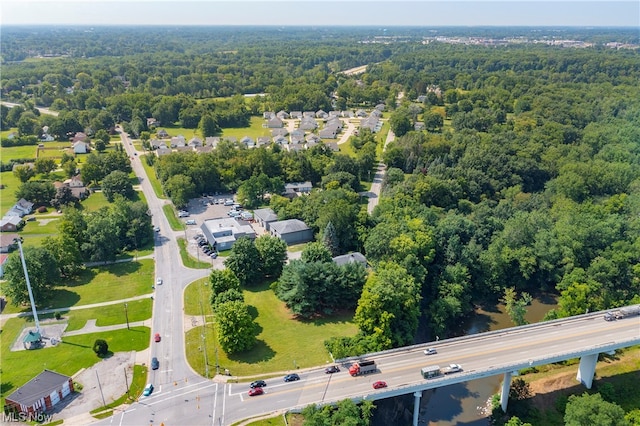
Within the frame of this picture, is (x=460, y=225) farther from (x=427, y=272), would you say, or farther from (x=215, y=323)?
(x=215, y=323)

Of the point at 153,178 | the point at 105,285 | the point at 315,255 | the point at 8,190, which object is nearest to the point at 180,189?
the point at 153,178

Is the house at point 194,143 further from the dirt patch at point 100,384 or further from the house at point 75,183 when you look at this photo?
the dirt patch at point 100,384

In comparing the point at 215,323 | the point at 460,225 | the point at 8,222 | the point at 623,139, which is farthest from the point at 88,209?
the point at 623,139

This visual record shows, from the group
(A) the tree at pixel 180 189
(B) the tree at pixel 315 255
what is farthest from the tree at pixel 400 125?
(B) the tree at pixel 315 255

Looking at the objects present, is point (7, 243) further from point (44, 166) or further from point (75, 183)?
point (44, 166)

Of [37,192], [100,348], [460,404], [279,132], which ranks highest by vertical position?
[279,132]

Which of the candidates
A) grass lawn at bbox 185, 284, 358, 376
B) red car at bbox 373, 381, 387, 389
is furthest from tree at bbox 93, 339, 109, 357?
red car at bbox 373, 381, 387, 389
